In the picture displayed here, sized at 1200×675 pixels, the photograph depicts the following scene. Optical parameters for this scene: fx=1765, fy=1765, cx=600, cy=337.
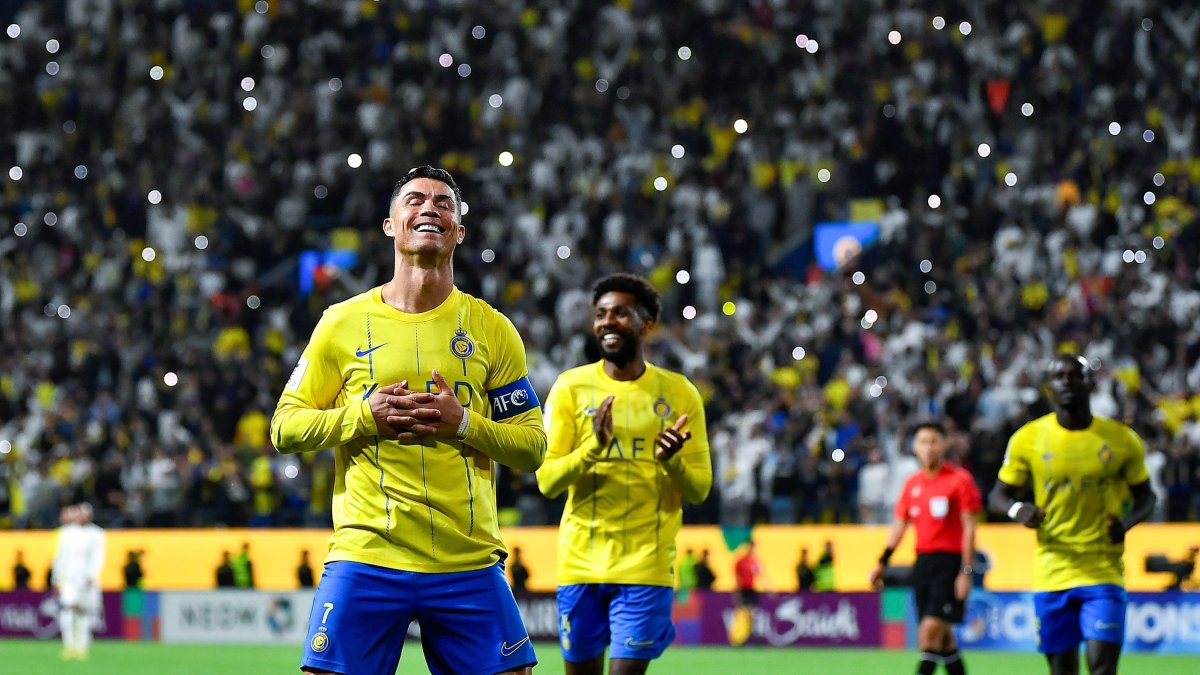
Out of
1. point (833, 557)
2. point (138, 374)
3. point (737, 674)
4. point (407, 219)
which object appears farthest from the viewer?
point (138, 374)

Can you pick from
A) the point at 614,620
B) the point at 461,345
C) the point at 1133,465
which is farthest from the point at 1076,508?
the point at 461,345

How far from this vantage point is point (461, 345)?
246 inches

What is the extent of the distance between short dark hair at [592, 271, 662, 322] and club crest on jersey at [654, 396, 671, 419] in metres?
0.45

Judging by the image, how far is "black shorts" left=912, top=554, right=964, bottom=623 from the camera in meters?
13.0

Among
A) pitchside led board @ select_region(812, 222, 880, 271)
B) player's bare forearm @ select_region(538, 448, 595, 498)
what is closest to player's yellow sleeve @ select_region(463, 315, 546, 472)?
player's bare forearm @ select_region(538, 448, 595, 498)

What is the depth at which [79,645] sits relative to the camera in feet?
67.9

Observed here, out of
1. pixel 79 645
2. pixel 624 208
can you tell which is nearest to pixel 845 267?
pixel 624 208

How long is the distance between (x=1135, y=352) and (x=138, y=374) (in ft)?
48.0

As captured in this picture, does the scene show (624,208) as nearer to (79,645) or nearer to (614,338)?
(79,645)

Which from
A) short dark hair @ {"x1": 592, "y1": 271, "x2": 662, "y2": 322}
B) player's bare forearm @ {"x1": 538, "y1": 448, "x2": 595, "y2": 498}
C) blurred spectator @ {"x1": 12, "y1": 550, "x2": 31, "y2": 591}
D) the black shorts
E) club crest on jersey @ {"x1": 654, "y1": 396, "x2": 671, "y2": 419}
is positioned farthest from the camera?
blurred spectator @ {"x1": 12, "y1": 550, "x2": 31, "y2": 591}

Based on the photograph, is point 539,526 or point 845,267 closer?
point 539,526

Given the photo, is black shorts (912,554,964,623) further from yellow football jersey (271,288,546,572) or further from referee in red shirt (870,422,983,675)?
yellow football jersey (271,288,546,572)

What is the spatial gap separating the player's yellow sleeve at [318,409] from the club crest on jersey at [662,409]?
3.14 meters

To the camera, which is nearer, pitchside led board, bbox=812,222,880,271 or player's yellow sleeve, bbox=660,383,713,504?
player's yellow sleeve, bbox=660,383,713,504
